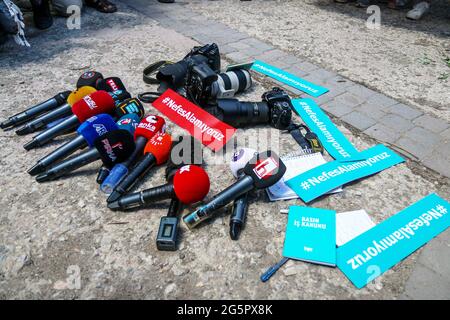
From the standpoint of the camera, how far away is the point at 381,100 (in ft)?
11.9

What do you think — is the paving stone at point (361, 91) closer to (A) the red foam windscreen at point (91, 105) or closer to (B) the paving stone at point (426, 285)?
(B) the paving stone at point (426, 285)

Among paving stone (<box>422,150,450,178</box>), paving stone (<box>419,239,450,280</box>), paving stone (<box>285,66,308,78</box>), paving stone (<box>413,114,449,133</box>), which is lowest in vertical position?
paving stone (<box>285,66,308,78</box>)

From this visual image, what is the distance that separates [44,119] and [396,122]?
11.5ft

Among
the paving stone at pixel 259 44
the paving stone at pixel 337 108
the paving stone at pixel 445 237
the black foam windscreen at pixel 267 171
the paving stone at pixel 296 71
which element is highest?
the black foam windscreen at pixel 267 171

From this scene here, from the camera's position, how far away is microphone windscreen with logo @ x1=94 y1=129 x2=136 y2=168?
2.35 meters

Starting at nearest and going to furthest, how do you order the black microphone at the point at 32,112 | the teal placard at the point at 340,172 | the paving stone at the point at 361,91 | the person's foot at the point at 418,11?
the teal placard at the point at 340,172 < the black microphone at the point at 32,112 < the paving stone at the point at 361,91 < the person's foot at the point at 418,11

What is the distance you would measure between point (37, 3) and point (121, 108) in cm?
362

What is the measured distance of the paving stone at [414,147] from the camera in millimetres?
2877

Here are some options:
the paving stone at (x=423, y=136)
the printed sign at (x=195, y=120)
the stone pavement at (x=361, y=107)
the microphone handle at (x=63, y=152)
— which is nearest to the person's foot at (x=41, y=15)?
the stone pavement at (x=361, y=107)

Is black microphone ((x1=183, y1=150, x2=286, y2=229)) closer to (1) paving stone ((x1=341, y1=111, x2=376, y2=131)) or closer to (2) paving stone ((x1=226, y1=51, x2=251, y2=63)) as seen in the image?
(1) paving stone ((x1=341, y1=111, x2=376, y2=131))


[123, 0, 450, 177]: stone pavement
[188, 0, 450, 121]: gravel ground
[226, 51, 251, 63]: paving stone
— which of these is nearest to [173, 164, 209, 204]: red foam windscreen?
[123, 0, 450, 177]: stone pavement

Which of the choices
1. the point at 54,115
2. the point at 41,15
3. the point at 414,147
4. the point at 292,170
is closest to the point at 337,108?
the point at 414,147

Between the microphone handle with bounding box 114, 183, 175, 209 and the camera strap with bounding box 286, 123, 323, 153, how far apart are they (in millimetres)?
1344
